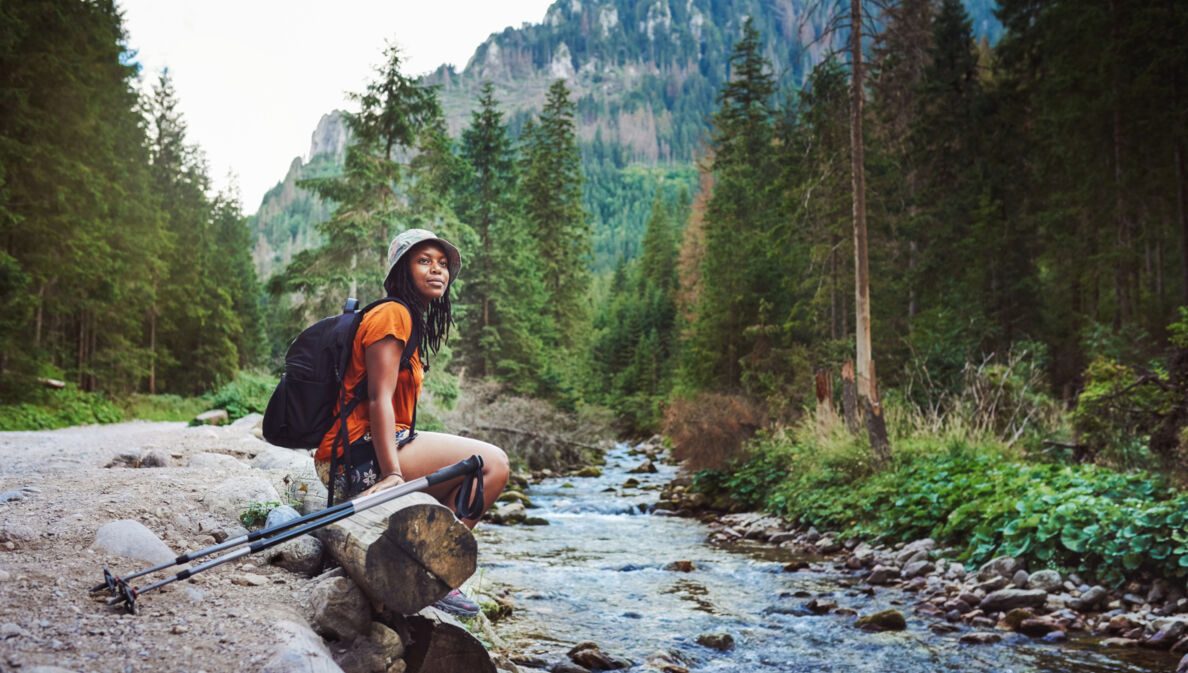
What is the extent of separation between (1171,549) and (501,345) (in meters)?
22.1

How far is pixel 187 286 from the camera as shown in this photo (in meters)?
28.0

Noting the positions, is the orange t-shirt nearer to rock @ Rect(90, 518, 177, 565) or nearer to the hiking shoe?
rock @ Rect(90, 518, 177, 565)

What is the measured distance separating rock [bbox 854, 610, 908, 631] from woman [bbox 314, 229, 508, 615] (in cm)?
414

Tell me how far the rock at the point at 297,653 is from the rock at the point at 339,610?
0.59 feet

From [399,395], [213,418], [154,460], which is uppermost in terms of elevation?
[399,395]

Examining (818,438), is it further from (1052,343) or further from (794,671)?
(1052,343)

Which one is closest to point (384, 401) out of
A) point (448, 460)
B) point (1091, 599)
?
point (448, 460)

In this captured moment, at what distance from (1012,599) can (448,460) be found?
5365mm

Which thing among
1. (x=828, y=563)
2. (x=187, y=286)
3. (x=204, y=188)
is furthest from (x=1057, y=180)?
(x=204, y=188)

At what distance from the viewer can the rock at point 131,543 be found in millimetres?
3340

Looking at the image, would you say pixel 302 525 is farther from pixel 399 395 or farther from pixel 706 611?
pixel 706 611

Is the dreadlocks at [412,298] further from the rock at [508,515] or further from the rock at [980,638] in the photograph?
the rock at [508,515]

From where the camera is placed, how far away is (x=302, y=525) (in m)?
3.10

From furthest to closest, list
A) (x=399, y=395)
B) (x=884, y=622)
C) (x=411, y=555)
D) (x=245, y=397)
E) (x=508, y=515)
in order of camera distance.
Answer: (x=245, y=397)
(x=508, y=515)
(x=884, y=622)
(x=399, y=395)
(x=411, y=555)
